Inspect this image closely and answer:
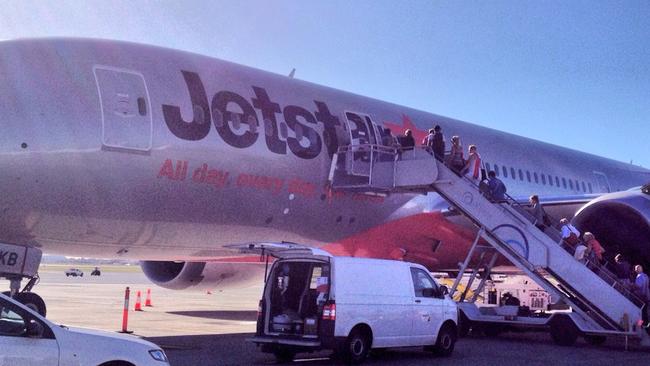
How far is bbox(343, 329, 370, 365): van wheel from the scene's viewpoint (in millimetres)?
9555

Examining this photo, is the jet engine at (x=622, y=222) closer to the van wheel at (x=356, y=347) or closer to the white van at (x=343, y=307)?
the white van at (x=343, y=307)

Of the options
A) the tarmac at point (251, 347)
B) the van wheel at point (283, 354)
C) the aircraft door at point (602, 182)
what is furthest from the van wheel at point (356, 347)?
the aircraft door at point (602, 182)

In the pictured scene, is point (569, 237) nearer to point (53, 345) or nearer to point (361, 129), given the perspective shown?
point (361, 129)

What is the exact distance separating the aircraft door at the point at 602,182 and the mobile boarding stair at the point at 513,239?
30.4ft

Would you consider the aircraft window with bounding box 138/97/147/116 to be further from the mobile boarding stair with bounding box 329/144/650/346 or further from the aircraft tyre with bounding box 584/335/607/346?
the aircraft tyre with bounding box 584/335/607/346

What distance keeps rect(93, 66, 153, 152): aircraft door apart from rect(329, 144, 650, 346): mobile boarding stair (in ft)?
12.6

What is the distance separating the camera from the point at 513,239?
13.5m

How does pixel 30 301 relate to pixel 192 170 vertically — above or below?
below

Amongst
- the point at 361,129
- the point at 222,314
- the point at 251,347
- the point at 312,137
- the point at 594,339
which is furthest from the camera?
the point at 222,314

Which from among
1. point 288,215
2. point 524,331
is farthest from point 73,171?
point 524,331

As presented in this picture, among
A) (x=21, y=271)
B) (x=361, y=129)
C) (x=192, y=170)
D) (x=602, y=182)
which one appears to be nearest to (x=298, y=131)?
(x=361, y=129)

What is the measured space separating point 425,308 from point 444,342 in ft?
2.21

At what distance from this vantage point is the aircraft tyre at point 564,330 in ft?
42.2

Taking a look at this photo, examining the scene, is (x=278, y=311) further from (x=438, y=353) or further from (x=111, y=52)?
(x=111, y=52)
